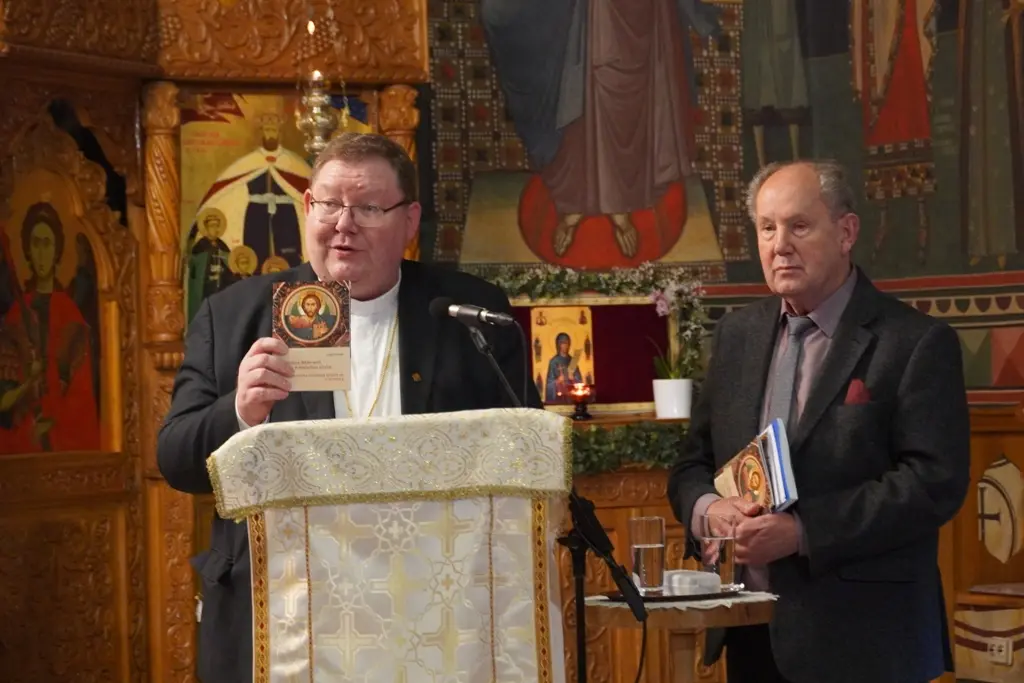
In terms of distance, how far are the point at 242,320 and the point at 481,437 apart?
80 cm

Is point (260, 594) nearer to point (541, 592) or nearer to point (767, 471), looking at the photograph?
point (541, 592)

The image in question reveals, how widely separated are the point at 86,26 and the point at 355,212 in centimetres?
369

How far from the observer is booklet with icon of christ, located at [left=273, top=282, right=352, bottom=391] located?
9.57 ft

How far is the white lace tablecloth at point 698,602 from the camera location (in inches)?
134

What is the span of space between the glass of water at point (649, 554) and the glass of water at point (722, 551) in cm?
13

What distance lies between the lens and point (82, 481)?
22.3 feet

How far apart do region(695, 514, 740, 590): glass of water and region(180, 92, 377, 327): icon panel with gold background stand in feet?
12.2

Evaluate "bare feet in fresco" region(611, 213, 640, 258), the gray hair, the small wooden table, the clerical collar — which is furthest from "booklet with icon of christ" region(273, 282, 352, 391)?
"bare feet in fresco" region(611, 213, 640, 258)

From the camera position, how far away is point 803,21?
331 inches

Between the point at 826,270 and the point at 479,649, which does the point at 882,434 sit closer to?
the point at 826,270

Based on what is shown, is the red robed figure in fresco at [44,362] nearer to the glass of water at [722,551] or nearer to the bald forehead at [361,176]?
the bald forehead at [361,176]

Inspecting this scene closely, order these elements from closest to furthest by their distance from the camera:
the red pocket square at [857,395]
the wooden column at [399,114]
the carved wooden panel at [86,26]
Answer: the red pocket square at [857,395]
the carved wooden panel at [86,26]
the wooden column at [399,114]

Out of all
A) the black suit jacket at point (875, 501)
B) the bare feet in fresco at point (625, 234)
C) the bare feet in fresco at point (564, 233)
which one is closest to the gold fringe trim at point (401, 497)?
the black suit jacket at point (875, 501)

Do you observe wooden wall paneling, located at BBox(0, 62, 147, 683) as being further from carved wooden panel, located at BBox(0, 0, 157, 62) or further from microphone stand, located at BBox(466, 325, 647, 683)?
microphone stand, located at BBox(466, 325, 647, 683)
